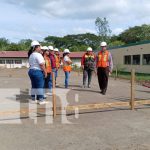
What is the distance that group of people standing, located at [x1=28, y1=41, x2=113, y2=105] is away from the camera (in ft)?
33.8

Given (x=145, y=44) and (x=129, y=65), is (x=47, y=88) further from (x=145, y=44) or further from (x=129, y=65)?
(x=129, y=65)

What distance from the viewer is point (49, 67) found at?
12.4 m

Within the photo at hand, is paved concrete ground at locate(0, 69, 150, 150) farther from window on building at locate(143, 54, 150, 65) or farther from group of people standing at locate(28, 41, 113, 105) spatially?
window on building at locate(143, 54, 150, 65)

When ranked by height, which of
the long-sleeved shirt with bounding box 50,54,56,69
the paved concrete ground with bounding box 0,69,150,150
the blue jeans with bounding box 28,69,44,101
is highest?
the long-sleeved shirt with bounding box 50,54,56,69

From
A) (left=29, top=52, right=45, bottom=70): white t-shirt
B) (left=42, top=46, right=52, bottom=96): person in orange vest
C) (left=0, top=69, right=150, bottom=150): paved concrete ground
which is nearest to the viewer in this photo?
(left=0, top=69, right=150, bottom=150): paved concrete ground

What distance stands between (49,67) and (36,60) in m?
2.21

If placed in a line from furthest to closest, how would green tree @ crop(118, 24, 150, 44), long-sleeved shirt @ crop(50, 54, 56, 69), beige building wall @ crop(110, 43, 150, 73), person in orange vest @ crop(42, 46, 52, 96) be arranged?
1. green tree @ crop(118, 24, 150, 44)
2. beige building wall @ crop(110, 43, 150, 73)
3. long-sleeved shirt @ crop(50, 54, 56, 69)
4. person in orange vest @ crop(42, 46, 52, 96)

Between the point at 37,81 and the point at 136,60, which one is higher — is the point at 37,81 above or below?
below

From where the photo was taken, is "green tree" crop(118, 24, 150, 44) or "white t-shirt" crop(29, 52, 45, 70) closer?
"white t-shirt" crop(29, 52, 45, 70)

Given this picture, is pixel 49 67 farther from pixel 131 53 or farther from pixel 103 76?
pixel 131 53

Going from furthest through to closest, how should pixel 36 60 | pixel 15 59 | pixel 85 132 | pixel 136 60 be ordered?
pixel 15 59
pixel 136 60
pixel 36 60
pixel 85 132

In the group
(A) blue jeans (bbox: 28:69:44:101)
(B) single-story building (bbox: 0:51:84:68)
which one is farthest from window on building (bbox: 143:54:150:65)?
(B) single-story building (bbox: 0:51:84:68)

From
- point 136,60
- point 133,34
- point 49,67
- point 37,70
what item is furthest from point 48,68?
point 133,34

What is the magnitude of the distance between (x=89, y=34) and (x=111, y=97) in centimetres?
10482
